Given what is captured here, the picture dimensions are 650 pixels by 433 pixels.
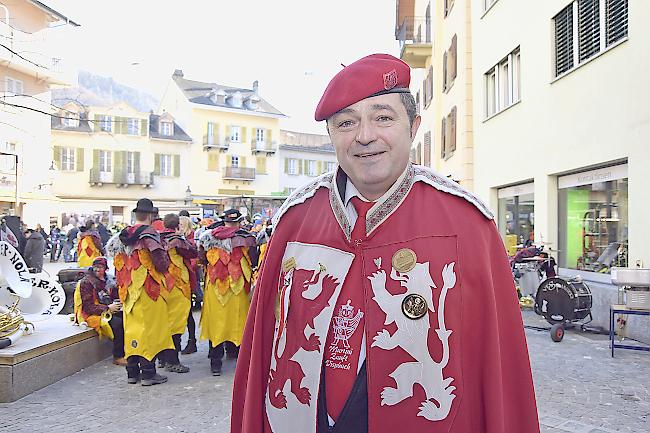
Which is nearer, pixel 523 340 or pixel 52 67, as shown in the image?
pixel 523 340

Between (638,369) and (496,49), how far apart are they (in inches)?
381

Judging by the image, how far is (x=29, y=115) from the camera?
85.9 ft

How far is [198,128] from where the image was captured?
158ft

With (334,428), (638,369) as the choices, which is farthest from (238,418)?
(638,369)

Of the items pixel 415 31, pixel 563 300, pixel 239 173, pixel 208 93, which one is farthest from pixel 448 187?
pixel 208 93

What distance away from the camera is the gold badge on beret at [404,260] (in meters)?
2.05

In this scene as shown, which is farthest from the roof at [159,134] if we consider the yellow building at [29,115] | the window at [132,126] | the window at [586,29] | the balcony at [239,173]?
the window at [586,29]

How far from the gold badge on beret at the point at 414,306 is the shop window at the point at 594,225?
28.2 ft

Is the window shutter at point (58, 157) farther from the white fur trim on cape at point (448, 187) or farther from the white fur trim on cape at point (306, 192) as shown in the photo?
the white fur trim on cape at point (448, 187)

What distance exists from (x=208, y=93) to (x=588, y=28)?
4362 cm

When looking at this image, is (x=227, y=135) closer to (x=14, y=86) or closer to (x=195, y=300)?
(x=14, y=86)

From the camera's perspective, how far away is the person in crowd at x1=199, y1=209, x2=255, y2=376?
738 centimetres

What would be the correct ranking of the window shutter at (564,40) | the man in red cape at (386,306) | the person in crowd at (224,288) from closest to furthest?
the man in red cape at (386,306) < the person in crowd at (224,288) < the window shutter at (564,40)

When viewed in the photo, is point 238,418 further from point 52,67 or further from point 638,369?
point 52,67
